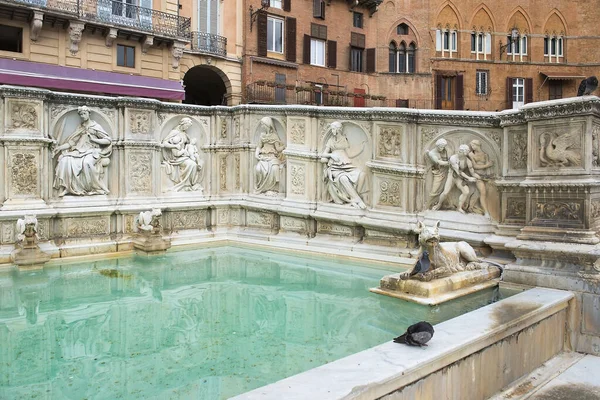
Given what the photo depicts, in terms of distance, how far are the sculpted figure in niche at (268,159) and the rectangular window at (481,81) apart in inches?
1308

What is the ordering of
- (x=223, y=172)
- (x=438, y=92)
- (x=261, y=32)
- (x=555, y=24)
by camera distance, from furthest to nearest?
(x=555, y=24) → (x=438, y=92) → (x=261, y=32) → (x=223, y=172)

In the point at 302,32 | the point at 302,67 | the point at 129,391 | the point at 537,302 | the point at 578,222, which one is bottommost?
the point at 129,391

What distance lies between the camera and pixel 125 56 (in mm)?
24172

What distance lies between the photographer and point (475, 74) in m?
40.0

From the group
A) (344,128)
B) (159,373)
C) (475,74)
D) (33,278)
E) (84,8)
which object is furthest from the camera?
(475,74)

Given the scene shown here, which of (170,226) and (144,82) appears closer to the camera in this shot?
(170,226)

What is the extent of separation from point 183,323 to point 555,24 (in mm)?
43781

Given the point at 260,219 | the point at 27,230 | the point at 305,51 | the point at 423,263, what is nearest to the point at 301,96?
the point at 305,51

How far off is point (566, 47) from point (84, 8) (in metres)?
34.8

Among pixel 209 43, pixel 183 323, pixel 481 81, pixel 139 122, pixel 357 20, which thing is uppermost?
pixel 357 20

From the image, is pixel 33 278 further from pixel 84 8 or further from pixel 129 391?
pixel 84 8

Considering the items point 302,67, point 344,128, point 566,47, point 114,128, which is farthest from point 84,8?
point 566,47

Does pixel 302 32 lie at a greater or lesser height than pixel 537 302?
greater

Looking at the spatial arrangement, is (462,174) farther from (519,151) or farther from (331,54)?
(331,54)
